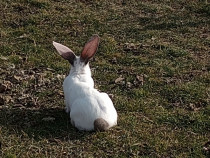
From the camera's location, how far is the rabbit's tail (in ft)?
14.5

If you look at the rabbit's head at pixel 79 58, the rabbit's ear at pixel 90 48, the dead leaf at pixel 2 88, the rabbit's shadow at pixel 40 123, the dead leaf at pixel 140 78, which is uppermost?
the rabbit's ear at pixel 90 48

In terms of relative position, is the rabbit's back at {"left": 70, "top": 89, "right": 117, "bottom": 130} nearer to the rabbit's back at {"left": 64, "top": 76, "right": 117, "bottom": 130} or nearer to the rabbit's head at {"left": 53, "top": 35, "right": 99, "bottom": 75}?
the rabbit's back at {"left": 64, "top": 76, "right": 117, "bottom": 130}

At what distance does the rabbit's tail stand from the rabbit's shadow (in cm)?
11

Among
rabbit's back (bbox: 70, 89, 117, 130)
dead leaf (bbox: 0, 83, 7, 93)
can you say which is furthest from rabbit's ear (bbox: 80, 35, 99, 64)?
dead leaf (bbox: 0, 83, 7, 93)

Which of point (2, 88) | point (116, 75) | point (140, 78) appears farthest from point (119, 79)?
point (2, 88)

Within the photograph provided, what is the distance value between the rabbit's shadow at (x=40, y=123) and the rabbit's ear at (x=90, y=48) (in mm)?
628

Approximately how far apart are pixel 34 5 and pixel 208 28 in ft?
10.1

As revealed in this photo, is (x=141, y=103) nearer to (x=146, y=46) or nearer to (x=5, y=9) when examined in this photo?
(x=146, y=46)

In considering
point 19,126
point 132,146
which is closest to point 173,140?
point 132,146

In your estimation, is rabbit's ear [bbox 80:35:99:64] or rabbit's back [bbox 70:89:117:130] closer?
rabbit's back [bbox 70:89:117:130]

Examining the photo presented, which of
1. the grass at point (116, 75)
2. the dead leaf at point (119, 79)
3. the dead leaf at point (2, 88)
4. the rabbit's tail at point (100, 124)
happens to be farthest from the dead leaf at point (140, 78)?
the dead leaf at point (2, 88)

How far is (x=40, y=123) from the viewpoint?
475cm

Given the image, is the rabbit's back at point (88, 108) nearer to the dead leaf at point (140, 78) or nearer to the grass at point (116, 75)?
the grass at point (116, 75)

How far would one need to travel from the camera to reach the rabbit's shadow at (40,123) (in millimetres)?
4528
